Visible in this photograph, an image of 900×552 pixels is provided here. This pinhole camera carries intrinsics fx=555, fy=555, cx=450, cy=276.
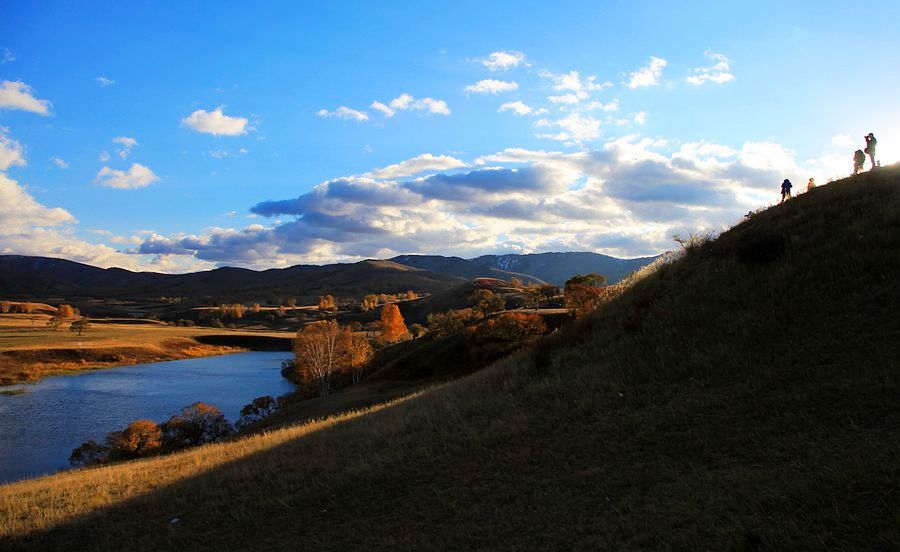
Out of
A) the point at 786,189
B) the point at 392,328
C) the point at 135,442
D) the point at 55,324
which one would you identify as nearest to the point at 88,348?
the point at 55,324

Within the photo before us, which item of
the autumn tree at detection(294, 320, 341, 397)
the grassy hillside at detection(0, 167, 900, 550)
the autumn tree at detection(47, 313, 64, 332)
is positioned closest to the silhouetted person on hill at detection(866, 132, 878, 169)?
the grassy hillside at detection(0, 167, 900, 550)

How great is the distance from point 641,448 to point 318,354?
1895 inches

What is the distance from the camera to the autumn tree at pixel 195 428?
39906 mm

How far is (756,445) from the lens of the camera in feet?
26.2

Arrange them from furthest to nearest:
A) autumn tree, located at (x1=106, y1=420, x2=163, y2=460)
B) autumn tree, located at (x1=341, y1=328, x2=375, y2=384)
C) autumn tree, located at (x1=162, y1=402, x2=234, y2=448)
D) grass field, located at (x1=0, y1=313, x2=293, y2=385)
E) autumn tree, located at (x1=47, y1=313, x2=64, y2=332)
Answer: autumn tree, located at (x1=47, y1=313, x2=64, y2=332) < grass field, located at (x1=0, y1=313, x2=293, y2=385) < autumn tree, located at (x1=341, y1=328, x2=375, y2=384) < autumn tree, located at (x1=162, y1=402, x2=234, y2=448) < autumn tree, located at (x1=106, y1=420, x2=163, y2=460)

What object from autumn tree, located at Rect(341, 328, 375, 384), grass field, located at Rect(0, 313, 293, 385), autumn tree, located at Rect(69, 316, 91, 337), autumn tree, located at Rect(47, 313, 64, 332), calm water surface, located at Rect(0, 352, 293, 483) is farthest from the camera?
autumn tree, located at Rect(47, 313, 64, 332)

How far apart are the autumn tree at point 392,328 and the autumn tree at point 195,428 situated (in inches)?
1705

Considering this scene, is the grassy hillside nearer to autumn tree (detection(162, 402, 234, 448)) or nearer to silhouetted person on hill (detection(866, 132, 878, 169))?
silhouetted person on hill (detection(866, 132, 878, 169))

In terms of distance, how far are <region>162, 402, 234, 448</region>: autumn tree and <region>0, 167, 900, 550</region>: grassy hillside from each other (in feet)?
86.0

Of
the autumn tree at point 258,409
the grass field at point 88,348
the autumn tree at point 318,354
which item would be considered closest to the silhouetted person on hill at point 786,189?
the autumn tree at point 318,354

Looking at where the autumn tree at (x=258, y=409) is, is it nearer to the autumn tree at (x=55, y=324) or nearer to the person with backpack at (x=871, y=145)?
the person with backpack at (x=871, y=145)

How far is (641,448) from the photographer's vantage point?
8.92m

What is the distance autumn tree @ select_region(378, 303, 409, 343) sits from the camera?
287ft

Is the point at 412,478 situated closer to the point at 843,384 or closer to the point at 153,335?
the point at 843,384
